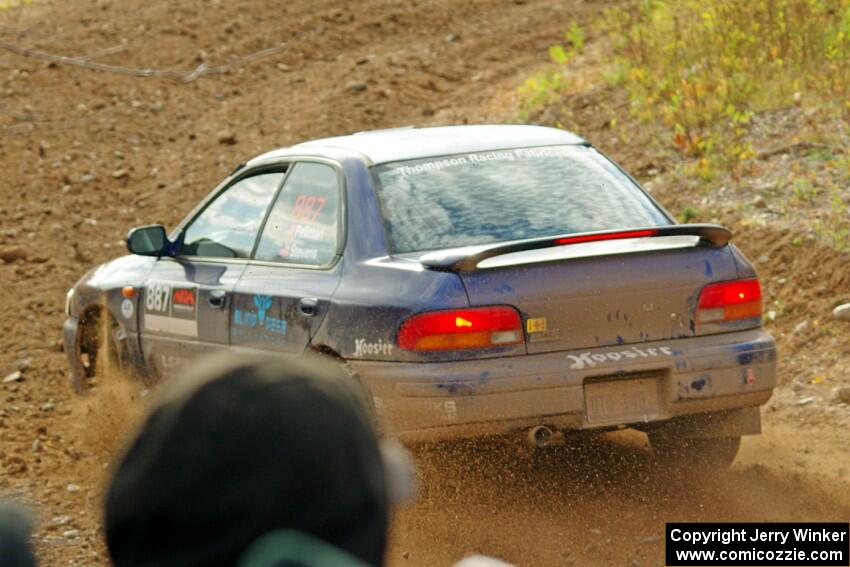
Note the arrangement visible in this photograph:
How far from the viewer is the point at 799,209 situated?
31.8 feet

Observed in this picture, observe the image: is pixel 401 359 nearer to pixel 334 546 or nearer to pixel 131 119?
pixel 334 546

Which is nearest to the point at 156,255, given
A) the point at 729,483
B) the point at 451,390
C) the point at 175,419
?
the point at 451,390

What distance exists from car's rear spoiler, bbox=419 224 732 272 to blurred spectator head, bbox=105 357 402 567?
151 inches

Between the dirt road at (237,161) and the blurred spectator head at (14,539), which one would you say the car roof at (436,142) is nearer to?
the dirt road at (237,161)

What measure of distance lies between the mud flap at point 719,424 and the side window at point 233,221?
2046 millimetres

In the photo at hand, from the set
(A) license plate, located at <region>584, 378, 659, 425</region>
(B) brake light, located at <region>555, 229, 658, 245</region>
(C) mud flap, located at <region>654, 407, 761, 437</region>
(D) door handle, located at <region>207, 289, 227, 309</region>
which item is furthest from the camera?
(D) door handle, located at <region>207, 289, 227, 309</region>

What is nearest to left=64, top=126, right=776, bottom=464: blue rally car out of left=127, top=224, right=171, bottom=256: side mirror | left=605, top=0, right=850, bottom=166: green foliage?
left=127, top=224, right=171, bottom=256: side mirror

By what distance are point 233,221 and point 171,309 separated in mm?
506

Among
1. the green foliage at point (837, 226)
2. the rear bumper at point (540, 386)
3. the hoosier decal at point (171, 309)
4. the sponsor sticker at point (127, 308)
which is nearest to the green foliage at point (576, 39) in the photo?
the green foliage at point (837, 226)

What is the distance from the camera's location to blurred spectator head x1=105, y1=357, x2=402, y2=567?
61.3 inches

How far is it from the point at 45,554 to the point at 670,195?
6.23 m

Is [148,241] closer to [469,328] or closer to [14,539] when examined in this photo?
[469,328]

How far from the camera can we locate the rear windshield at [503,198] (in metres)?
5.92

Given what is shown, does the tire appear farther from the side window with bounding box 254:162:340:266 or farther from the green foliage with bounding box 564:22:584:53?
the green foliage with bounding box 564:22:584:53
